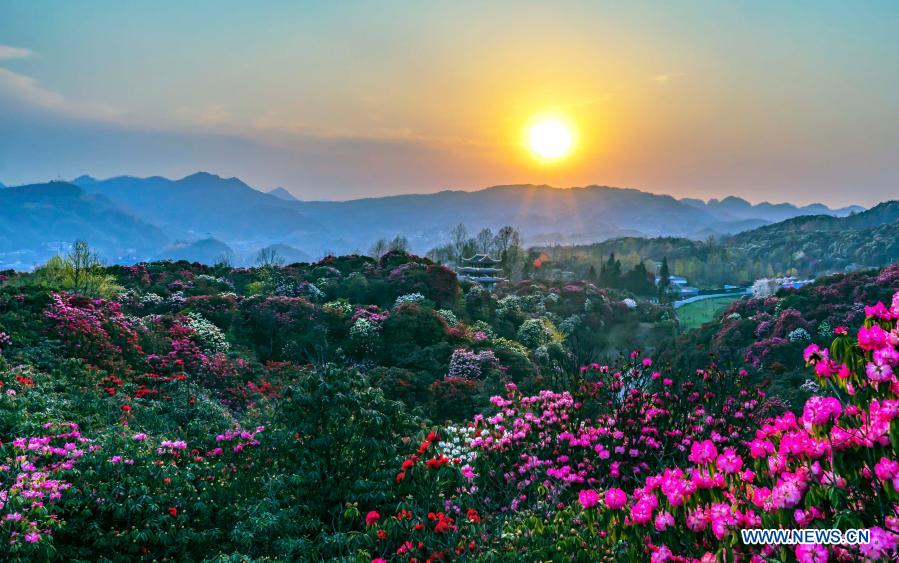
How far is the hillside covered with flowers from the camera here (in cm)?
289

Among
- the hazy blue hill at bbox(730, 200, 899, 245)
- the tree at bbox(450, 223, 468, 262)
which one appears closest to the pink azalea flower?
the tree at bbox(450, 223, 468, 262)

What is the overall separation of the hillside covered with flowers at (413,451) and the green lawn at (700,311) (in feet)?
86.3

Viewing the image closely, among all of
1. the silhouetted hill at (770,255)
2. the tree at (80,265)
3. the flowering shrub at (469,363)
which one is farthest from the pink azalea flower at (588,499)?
the silhouetted hill at (770,255)

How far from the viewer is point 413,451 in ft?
22.7

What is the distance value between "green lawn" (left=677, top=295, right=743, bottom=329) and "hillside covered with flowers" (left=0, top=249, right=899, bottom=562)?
26299 millimetres

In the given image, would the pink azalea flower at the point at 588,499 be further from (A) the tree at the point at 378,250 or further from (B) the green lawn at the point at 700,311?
(A) the tree at the point at 378,250

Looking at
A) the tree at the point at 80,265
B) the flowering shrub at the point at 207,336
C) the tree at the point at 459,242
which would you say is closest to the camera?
the flowering shrub at the point at 207,336

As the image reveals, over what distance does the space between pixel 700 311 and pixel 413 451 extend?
1905 inches

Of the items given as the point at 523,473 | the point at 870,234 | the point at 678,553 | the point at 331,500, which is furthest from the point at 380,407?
the point at 870,234

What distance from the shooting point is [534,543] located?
469 cm

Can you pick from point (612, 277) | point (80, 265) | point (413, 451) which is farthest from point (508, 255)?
point (413, 451)

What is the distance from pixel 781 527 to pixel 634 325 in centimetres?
3299

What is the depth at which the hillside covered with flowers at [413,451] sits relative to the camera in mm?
2889

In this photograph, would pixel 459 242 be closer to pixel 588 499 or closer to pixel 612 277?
pixel 612 277
